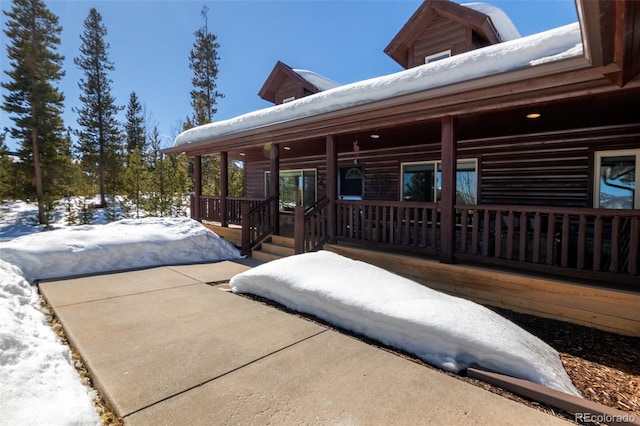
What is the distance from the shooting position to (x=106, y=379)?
7.55 feet

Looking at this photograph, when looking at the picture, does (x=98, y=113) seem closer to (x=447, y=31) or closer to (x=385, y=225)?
(x=447, y=31)

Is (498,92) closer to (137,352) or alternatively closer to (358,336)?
(358,336)

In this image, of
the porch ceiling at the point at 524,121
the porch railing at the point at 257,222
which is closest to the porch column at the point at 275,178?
the porch railing at the point at 257,222

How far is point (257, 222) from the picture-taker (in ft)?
24.5

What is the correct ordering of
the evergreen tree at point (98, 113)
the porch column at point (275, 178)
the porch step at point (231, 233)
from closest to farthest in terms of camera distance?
1. the porch column at point (275, 178)
2. the porch step at point (231, 233)
3. the evergreen tree at point (98, 113)

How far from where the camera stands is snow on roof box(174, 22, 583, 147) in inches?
135

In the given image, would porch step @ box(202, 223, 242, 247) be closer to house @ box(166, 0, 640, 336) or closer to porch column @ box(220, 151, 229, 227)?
porch column @ box(220, 151, 229, 227)

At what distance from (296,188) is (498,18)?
307 inches

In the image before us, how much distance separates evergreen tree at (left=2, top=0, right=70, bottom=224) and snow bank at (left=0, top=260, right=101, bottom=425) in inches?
704

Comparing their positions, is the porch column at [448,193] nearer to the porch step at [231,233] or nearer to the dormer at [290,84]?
the porch step at [231,233]

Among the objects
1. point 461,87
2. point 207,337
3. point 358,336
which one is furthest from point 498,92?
point 207,337

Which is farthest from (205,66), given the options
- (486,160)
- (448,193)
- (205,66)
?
(448,193)

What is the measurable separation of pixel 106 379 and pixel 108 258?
427cm

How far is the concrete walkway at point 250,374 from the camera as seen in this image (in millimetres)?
1939
